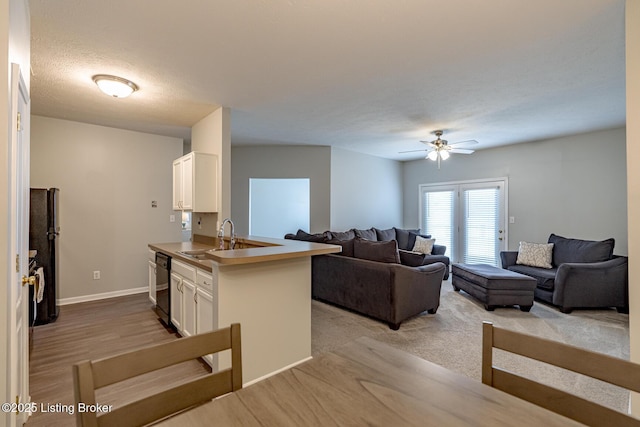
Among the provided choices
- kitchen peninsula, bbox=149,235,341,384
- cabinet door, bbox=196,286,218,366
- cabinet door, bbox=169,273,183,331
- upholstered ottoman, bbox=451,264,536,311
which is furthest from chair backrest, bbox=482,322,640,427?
Result: upholstered ottoman, bbox=451,264,536,311

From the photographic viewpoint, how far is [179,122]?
14.0ft

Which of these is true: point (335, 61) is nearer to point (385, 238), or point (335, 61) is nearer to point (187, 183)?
point (187, 183)

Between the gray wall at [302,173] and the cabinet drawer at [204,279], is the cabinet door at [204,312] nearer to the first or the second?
the cabinet drawer at [204,279]

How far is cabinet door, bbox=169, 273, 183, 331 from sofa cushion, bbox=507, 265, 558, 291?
14.8 feet

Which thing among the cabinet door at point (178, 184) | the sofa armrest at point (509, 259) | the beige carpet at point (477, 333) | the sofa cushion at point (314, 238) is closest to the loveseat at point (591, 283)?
the beige carpet at point (477, 333)

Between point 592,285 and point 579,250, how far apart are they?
782mm

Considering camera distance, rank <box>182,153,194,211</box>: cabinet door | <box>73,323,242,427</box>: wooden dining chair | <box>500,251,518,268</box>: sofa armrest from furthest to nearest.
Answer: <box>500,251,518,268</box>: sofa armrest, <box>182,153,194,211</box>: cabinet door, <box>73,323,242,427</box>: wooden dining chair

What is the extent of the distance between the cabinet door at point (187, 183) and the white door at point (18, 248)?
1.80 metres

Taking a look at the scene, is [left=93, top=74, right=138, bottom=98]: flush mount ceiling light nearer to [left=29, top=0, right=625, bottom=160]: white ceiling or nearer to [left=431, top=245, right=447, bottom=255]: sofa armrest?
[left=29, top=0, right=625, bottom=160]: white ceiling

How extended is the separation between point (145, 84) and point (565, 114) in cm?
500

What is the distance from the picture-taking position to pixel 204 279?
254cm

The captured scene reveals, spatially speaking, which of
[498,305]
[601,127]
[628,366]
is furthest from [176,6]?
[601,127]

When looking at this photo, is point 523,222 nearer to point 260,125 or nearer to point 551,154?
point 551,154

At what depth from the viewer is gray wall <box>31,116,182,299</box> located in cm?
416
